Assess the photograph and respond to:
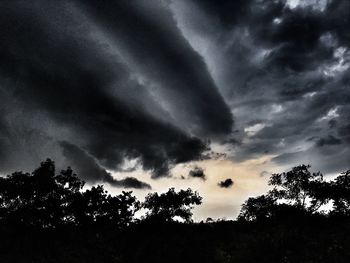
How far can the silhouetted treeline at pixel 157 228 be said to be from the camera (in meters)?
27.8

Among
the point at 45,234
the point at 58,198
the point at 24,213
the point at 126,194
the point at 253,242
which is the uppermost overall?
the point at 126,194

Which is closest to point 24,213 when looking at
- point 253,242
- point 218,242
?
point 218,242

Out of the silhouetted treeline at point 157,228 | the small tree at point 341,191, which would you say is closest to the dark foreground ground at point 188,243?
the silhouetted treeline at point 157,228

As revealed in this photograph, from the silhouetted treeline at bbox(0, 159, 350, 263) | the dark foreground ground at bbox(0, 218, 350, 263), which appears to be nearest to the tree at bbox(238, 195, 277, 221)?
the silhouetted treeline at bbox(0, 159, 350, 263)

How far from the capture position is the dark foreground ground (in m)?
26.4

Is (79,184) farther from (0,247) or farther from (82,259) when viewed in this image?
(82,259)

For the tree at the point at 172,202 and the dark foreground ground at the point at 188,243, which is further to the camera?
the tree at the point at 172,202

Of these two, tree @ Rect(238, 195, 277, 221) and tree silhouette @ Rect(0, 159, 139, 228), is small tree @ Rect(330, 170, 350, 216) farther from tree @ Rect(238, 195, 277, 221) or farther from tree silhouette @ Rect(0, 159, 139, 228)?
tree silhouette @ Rect(0, 159, 139, 228)

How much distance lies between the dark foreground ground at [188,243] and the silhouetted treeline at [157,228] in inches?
2.6

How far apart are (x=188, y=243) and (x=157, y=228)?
6.91 meters

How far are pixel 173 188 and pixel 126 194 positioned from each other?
6.79 m

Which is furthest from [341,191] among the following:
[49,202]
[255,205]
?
[49,202]

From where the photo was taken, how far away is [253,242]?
96.0 ft

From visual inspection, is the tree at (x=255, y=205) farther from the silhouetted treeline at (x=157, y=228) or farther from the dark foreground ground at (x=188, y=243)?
the dark foreground ground at (x=188, y=243)
